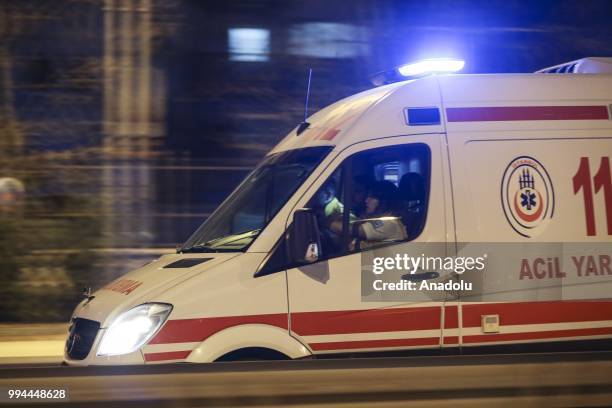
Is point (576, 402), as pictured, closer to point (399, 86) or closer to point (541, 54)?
point (399, 86)

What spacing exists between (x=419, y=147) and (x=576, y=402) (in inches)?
97.3

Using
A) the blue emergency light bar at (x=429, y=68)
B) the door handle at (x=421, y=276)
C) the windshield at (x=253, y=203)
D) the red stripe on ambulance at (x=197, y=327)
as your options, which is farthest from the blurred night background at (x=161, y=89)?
the door handle at (x=421, y=276)

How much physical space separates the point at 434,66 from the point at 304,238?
1780mm

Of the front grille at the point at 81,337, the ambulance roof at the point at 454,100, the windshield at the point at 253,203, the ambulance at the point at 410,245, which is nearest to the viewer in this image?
the ambulance at the point at 410,245

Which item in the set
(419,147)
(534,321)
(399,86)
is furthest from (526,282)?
(399,86)

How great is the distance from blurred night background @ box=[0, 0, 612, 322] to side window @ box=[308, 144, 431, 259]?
5791mm

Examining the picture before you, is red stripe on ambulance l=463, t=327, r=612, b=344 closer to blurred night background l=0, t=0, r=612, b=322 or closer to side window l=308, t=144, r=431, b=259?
side window l=308, t=144, r=431, b=259

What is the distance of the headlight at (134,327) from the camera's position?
5.16 meters

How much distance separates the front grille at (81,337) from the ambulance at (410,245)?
16 mm

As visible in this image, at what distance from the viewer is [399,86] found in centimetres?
587

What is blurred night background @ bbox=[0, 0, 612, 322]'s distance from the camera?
10.7m

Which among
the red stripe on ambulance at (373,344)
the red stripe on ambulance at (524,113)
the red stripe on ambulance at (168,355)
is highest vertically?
the red stripe on ambulance at (524,113)

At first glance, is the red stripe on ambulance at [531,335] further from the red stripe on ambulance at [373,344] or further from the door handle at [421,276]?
the door handle at [421,276]

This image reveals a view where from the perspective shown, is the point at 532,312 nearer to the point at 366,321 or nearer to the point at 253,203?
the point at 366,321
